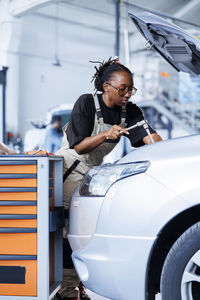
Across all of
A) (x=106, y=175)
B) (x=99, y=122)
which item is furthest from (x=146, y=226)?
(x=99, y=122)

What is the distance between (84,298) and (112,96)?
4.14 feet

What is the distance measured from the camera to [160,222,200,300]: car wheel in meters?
1.74

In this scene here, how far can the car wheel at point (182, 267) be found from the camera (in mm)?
1744

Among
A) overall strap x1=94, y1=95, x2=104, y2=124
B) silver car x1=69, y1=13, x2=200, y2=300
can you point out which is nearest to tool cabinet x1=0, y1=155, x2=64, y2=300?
silver car x1=69, y1=13, x2=200, y2=300

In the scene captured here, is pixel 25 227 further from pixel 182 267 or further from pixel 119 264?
pixel 182 267

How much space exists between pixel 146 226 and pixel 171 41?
3.95 ft

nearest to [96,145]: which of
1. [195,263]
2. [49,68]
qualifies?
Result: [195,263]

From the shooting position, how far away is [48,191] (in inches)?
84.4

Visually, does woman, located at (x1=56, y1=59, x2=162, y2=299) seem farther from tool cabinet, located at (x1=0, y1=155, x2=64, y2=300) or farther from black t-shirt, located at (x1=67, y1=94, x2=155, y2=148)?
tool cabinet, located at (x1=0, y1=155, x2=64, y2=300)

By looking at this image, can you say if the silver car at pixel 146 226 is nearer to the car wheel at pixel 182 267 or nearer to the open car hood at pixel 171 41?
the car wheel at pixel 182 267

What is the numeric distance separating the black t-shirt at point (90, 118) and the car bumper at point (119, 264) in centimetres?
75

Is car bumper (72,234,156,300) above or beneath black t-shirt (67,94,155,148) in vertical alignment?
beneath

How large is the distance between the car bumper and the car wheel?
96 mm

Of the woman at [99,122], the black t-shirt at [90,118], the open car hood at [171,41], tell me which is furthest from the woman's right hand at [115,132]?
the open car hood at [171,41]
